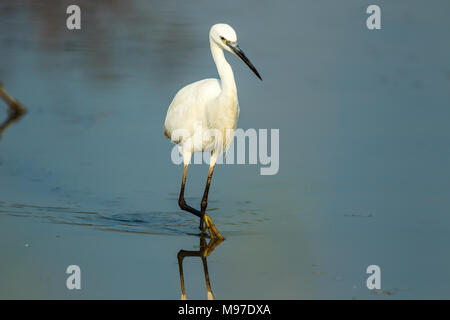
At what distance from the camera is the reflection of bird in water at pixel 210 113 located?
697 centimetres

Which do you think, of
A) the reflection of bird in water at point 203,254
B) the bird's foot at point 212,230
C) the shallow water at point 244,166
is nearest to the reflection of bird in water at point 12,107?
the shallow water at point 244,166

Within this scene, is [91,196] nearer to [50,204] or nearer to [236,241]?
[50,204]

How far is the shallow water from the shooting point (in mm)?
6270

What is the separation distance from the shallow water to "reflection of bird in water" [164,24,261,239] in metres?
0.60

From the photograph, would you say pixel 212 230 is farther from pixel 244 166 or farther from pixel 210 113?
pixel 244 166

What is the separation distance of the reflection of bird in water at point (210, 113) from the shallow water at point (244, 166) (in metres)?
0.60

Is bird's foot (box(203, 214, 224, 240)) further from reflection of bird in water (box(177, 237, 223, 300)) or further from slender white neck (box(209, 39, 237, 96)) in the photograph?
slender white neck (box(209, 39, 237, 96))

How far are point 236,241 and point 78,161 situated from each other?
110 inches

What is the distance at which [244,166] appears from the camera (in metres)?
8.92

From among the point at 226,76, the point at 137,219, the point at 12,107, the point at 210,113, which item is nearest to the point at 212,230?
the point at 137,219

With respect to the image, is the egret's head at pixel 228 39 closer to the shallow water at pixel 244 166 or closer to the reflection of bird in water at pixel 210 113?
the reflection of bird in water at pixel 210 113

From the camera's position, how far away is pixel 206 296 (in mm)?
5824

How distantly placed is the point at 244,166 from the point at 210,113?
5.77ft

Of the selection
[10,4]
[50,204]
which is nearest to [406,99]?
[50,204]
